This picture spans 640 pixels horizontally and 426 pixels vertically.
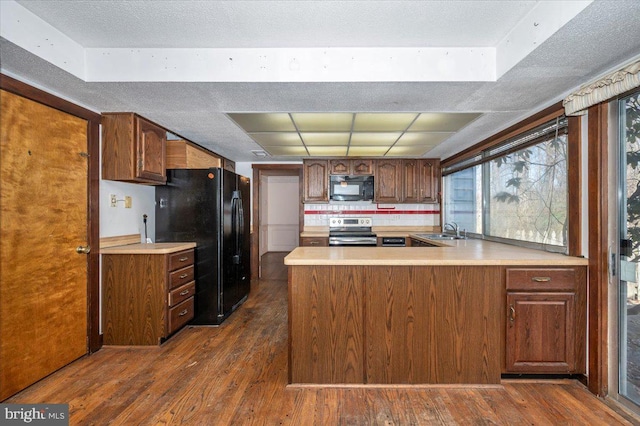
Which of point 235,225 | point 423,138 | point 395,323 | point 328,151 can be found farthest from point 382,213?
point 395,323

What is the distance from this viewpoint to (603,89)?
1.83 metres

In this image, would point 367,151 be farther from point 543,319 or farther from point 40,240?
point 40,240

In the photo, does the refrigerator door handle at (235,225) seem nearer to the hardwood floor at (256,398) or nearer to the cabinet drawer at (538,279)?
the hardwood floor at (256,398)

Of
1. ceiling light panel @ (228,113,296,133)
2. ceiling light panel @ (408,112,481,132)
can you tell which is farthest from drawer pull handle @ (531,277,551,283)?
ceiling light panel @ (228,113,296,133)

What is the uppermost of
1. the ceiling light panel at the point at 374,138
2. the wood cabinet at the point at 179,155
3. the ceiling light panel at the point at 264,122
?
the ceiling light panel at the point at 264,122

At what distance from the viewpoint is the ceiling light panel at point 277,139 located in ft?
11.1

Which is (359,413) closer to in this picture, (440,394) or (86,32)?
(440,394)

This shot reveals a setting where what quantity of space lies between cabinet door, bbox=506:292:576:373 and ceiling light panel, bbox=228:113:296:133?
2310 mm

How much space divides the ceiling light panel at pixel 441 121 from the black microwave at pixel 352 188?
1619 mm

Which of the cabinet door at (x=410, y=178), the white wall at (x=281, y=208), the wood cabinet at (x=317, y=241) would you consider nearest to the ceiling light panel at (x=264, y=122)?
the wood cabinet at (x=317, y=241)

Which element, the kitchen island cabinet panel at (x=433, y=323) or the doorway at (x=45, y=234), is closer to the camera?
the doorway at (x=45, y=234)

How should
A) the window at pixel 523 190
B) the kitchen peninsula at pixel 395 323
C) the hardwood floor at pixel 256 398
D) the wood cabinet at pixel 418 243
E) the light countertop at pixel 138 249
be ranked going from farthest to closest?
the wood cabinet at pixel 418 243 < the light countertop at pixel 138 249 < the window at pixel 523 190 < the kitchen peninsula at pixel 395 323 < the hardwood floor at pixel 256 398

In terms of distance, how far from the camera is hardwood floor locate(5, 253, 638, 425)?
1749 millimetres

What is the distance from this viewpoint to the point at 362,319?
207 cm
